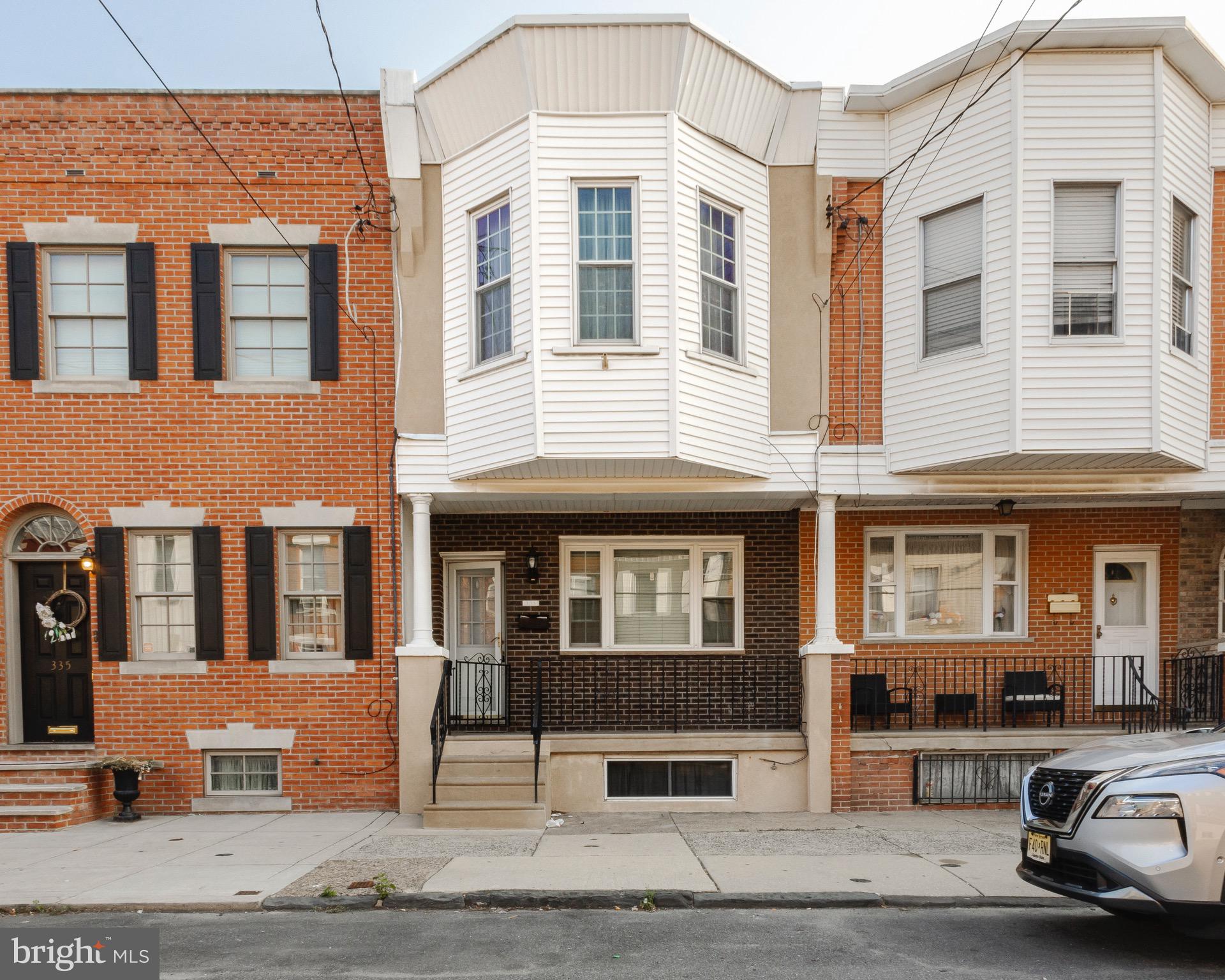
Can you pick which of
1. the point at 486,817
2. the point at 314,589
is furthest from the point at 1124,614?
the point at 314,589

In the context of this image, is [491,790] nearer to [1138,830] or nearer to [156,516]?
[156,516]

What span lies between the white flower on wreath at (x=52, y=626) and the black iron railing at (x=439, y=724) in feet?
14.4

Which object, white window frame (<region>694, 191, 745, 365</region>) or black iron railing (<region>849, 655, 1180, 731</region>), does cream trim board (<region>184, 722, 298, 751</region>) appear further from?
black iron railing (<region>849, 655, 1180, 731</region>)

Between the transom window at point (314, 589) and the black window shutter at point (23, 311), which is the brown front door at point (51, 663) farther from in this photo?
the transom window at point (314, 589)

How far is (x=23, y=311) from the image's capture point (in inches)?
372

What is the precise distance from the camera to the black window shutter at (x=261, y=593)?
9.51 meters

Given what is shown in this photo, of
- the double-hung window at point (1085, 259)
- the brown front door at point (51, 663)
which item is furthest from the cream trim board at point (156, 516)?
the double-hung window at point (1085, 259)

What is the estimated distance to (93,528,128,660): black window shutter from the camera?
9461 mm

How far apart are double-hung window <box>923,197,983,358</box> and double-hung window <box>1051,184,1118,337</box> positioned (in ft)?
2.45

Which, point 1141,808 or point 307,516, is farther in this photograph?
point 307,516

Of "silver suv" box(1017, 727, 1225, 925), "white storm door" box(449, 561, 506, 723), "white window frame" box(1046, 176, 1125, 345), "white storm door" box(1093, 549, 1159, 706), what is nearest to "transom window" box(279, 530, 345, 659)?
"white storm door" box(449, 561, 506, 723)

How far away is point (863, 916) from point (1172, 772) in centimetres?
234

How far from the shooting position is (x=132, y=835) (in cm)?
841

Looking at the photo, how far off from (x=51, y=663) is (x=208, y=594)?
6.91 ft
